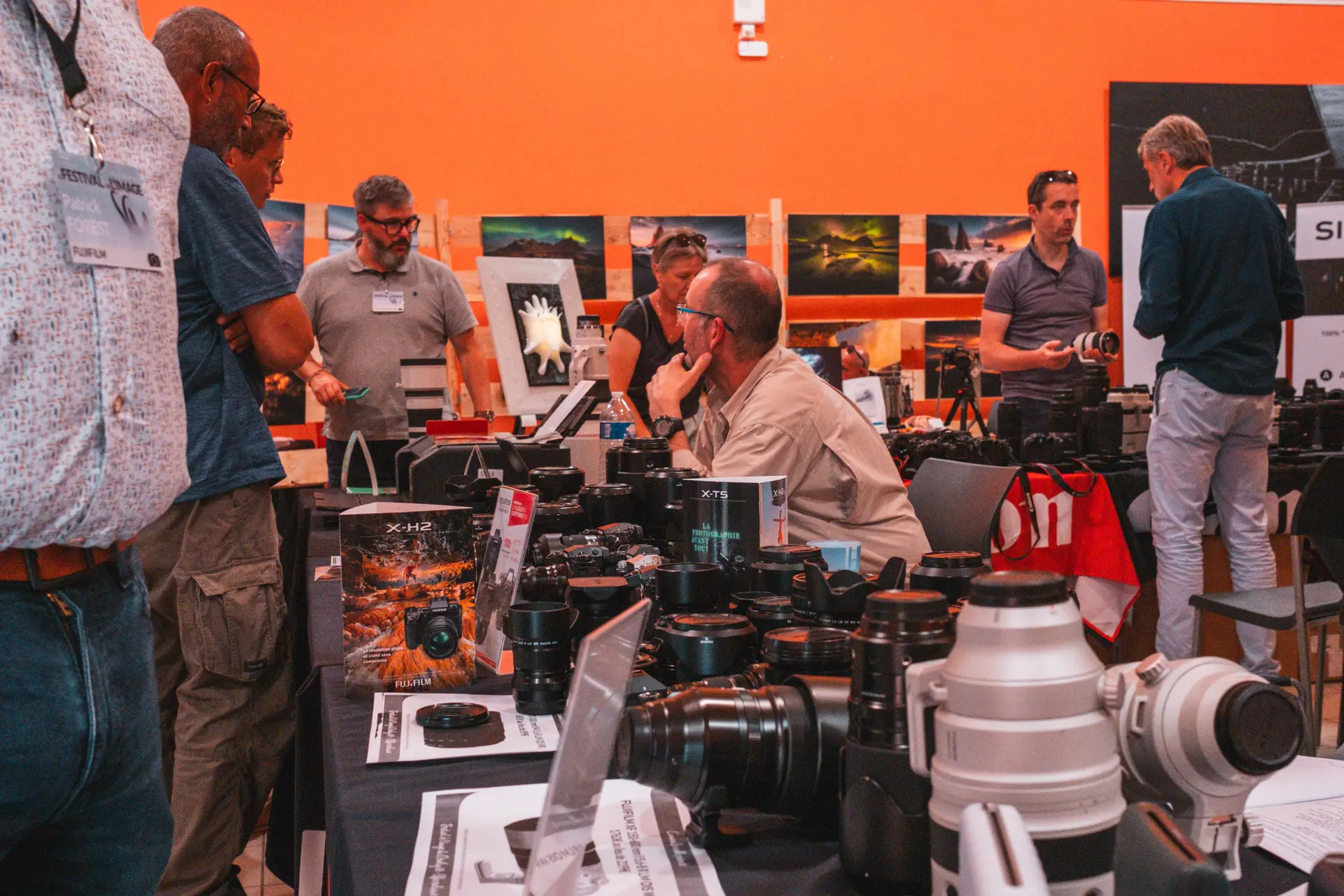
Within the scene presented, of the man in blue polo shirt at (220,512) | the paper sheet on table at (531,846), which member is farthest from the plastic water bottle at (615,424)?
the paper sheet on table at (531,846)

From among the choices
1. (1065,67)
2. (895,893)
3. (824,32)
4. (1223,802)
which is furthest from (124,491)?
(1065,67)

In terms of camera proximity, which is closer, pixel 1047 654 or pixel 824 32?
pixel 1047 654

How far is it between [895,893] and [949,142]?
597 centimetres

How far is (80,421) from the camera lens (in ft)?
3.09

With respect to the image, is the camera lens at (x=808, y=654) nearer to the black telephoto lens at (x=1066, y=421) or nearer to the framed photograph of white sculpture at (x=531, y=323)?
the black telephoto lens at (x=1066, y=421)

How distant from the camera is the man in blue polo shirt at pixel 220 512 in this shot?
5.79ft

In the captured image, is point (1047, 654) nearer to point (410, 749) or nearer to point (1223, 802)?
point (1223, 802)

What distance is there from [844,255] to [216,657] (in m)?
4.53

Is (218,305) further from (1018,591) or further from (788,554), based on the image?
(1018,591)

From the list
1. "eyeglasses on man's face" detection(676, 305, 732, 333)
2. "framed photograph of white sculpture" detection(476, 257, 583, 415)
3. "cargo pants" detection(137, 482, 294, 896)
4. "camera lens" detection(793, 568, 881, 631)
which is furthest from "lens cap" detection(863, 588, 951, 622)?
"framed photograph of white sculpture" detection(476, 257, 583, 415)

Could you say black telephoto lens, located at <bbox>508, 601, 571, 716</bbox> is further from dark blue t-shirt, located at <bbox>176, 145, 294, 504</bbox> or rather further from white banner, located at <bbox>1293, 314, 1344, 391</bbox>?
white banner, located at <bbox>1293, 314, 1344, 391</bbox>

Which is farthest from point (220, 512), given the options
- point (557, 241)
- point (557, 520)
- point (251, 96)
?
point (557, 241)

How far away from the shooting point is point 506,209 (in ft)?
18.5

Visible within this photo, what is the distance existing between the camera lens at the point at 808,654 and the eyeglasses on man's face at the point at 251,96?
1.39 metres
